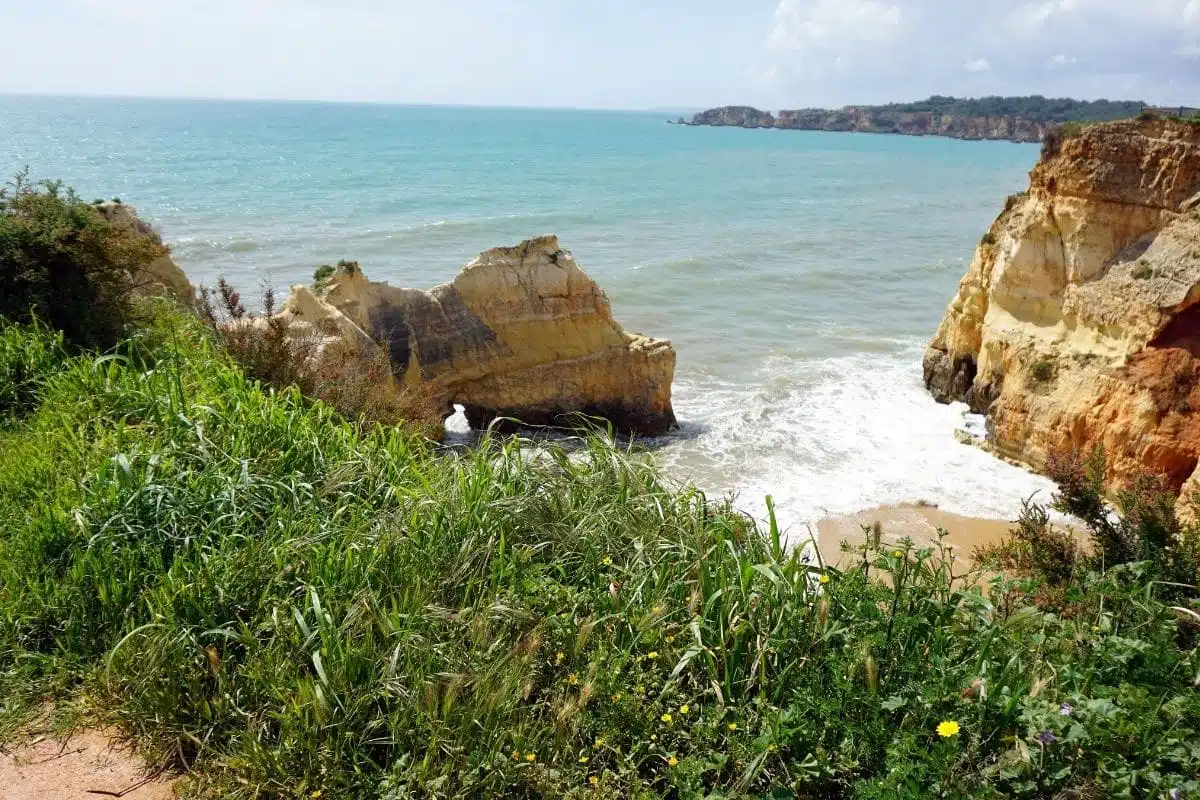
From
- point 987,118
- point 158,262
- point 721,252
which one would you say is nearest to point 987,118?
point 987,118

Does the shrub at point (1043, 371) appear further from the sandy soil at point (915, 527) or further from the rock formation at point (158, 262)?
the rock formation at point (158, 262)

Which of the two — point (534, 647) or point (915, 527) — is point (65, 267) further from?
point (915, 527)

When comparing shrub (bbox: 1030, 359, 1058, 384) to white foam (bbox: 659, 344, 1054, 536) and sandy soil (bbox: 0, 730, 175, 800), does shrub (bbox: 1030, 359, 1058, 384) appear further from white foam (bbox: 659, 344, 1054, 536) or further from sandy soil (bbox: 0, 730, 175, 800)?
sandy soil (bbox: 0, 730, 175, 800)

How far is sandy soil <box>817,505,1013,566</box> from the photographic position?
12438 millimetres

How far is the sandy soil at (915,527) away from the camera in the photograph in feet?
40.8

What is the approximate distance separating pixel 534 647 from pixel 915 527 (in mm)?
10955

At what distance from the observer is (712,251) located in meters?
36.2

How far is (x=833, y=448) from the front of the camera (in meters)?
16.4

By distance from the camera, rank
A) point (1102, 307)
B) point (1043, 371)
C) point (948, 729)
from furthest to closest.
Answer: point (1043, 371) → point (1102, 307) → point (948, 729)

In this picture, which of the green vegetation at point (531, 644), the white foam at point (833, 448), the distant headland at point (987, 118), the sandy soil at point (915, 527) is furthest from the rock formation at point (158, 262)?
the distant headland at point (987, 118)

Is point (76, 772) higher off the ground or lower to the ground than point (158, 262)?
lower

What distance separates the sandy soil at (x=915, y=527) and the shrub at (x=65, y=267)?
32.4 ft

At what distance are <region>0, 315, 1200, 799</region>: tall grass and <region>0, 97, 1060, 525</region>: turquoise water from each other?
23.2 ft

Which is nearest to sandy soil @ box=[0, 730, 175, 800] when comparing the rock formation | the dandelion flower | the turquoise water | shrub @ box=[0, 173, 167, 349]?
the dandelion flower
